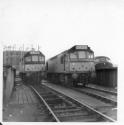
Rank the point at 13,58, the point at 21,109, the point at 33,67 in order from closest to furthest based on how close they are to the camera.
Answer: the point at 21,109 < the point at 13,58 < the point at 33,67

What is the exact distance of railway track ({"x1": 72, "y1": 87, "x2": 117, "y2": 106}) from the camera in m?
3.12

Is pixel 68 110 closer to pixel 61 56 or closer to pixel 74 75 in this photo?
pixel 74 75

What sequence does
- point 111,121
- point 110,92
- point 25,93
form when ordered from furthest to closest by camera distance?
point 25,93 < point 110,92 < point 111,121

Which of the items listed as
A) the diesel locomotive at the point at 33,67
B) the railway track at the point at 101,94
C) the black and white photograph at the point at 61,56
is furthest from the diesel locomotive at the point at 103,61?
the diesel locomotive at the point at 33,67

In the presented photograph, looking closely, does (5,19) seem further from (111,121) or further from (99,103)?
(111,121)

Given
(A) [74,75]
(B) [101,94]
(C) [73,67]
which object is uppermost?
(C) [73,67]

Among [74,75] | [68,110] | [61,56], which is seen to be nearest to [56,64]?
[61,56]

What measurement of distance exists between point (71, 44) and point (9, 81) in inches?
38.9

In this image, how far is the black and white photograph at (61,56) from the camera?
124 inches

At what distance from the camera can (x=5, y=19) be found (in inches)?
133

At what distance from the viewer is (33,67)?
3809 millimetres

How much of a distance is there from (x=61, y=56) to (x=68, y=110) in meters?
0.80

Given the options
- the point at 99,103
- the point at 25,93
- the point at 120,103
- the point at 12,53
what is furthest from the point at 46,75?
the point at 120,103

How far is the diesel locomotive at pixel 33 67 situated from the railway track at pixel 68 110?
227 mm
